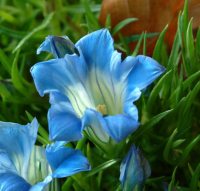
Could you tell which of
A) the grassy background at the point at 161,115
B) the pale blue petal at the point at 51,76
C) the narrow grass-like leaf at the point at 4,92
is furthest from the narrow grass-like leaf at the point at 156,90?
the narrow grass-like leaf at the point at 4,92

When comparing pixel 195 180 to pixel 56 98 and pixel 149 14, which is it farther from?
pixel 149 14

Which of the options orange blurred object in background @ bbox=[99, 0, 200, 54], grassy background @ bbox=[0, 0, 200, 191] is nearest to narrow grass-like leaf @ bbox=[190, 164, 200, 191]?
grassy background @ bbox=[0, 0, 200, 191]

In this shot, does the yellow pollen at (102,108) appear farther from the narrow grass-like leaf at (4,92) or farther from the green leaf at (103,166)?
the narrow grass-like leaf at (4,92)

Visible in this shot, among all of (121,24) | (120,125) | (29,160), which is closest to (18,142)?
(29,160)

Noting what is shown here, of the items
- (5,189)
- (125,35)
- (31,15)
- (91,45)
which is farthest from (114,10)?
(5,189)

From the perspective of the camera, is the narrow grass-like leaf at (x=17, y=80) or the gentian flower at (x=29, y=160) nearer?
the gentian flower at (x=29, y=160)

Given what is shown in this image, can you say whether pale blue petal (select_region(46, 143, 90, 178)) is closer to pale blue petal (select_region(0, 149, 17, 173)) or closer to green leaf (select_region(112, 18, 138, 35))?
pale blue petal (select_region(0, 149, 17, 173))
